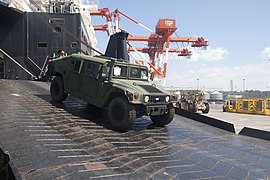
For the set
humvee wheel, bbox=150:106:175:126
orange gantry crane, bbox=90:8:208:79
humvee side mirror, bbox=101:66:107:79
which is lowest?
humvee wheel, bbox=150:106:175:126

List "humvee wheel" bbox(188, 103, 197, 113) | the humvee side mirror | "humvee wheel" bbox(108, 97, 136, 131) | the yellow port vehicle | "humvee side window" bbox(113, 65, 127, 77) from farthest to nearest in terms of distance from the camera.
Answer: the yellow port vehicle → "humvee wheel" bbox(188, 103, 197, 113) → "humvee side window" bbox(113, 65, 127, 77) → the humvee side mirror → "humvee wheel" bbox(108, 97, 136, 131)

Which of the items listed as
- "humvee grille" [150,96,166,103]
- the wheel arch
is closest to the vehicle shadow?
the wheel arch

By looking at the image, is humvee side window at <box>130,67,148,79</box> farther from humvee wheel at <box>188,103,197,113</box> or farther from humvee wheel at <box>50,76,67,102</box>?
humvee wheel at <box>188,103,197,113</box>

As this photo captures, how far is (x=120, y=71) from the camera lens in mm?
6160

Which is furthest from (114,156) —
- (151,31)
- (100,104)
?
(151,31)

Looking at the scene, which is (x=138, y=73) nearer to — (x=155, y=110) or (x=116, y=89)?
(x=116, y=89)

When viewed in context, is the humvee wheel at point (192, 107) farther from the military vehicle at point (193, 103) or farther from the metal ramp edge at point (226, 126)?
the metal ramp edge at point (226, 126)

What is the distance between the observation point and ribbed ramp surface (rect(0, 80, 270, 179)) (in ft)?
10.8

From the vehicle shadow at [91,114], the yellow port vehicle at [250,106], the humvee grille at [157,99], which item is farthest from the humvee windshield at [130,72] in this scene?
the yellow port vehicle at [250,106]

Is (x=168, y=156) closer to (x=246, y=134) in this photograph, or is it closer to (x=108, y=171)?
(x=108, y=171)

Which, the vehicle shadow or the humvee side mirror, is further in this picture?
the vehicle shadow

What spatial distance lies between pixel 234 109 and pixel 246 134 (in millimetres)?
18806

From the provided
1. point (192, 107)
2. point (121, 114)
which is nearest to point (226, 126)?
point (121, 114)

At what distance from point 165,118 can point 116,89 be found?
178 centimetres
